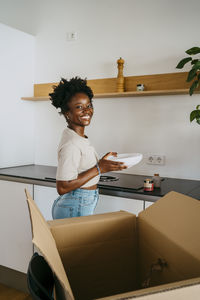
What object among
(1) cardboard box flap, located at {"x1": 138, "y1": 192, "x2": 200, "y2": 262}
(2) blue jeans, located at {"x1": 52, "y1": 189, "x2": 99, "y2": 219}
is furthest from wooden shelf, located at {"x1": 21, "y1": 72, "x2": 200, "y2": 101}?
(1) cardboard box flap, located at {"x1": 138, "y1": 192, "x2": 200, "y2": 262}

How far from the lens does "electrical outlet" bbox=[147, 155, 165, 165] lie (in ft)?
7.80

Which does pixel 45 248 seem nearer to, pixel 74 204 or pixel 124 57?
pixel 74 204

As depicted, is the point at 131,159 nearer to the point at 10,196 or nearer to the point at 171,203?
the point at 171,203

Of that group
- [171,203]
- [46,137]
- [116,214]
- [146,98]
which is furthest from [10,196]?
[171,203]

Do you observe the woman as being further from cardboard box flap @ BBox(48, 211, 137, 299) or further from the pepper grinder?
the pepper grinder

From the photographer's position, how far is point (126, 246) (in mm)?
796

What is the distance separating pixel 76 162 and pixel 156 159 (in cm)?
112

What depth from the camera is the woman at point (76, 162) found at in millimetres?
1413

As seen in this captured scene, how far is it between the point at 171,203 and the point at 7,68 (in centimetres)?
234

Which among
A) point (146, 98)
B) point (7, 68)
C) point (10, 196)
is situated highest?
point (7, 68)

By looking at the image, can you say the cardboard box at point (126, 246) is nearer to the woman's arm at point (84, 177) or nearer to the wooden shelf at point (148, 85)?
the woman's arm at point (84, 177)

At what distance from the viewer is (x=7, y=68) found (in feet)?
8.79

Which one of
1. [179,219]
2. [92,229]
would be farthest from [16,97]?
[179,219]

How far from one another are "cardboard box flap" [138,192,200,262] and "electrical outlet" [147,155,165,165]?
64.1 inches
